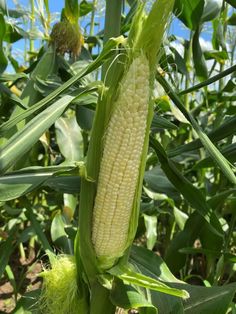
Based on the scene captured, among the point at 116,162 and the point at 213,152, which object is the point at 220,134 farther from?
the point at 116,162

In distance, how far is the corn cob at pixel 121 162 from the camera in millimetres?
927

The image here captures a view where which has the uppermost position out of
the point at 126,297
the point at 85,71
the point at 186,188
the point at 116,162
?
the point at 85,71

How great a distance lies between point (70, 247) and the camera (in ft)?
5.38

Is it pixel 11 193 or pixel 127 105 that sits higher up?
pixel 127 105

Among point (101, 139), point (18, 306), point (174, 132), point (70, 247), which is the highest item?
point (101, 139)

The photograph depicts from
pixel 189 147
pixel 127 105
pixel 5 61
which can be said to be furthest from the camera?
pixel 5 61

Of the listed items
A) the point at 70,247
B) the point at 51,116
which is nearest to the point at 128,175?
the point at 51,116

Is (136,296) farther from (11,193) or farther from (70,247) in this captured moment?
(70,247)

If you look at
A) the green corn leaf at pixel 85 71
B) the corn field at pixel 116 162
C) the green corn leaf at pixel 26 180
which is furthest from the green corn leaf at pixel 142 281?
the green corn leaf at pixel 85 71

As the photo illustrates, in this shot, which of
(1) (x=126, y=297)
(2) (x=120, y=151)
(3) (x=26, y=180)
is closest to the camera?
(2) (x=120, y=151)

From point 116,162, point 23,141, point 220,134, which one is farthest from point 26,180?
point 220,134

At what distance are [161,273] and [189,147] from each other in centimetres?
39

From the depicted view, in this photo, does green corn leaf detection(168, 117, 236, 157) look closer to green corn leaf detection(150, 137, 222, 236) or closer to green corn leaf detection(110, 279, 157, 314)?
green corn leaf detection(150, 137, 222, 236)

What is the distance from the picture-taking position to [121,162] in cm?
96
